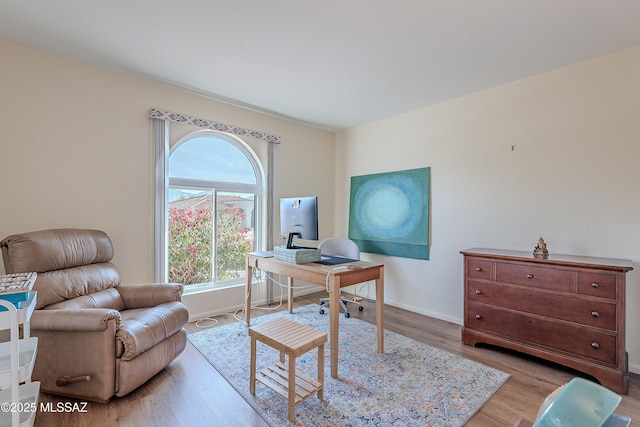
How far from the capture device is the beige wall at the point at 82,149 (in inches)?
91.4

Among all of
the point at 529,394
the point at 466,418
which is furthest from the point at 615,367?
the point at 466,418

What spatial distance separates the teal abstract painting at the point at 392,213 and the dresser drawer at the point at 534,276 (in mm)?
1053

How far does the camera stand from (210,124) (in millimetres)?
3314

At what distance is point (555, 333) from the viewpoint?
2.27 m

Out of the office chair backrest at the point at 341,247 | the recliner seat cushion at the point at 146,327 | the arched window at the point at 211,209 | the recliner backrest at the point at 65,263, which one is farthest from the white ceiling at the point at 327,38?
the recliner seat cushion at the point at 146,327

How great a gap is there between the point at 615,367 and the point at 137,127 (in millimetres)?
4442

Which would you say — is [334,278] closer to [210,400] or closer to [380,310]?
[380,310]

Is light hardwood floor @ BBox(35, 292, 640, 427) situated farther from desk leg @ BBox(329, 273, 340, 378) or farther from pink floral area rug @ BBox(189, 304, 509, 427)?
desk leg @ BBox(329, 273, 340, 378)

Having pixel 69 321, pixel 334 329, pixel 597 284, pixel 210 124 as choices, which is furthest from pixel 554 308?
pixel 210 124

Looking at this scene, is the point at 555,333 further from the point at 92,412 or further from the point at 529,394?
the point at 92,412

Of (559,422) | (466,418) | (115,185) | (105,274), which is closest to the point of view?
(559,422)

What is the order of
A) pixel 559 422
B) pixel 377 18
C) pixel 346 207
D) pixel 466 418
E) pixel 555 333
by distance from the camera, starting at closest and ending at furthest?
pixel 559 422
pixel 466 418
pixel 377 18
pixel 555 333
pixel 346 207

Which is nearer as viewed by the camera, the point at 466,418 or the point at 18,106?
the point at 466,418

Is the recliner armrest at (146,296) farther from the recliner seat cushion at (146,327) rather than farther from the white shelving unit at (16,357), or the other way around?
the white shelving unit at (16,357)
